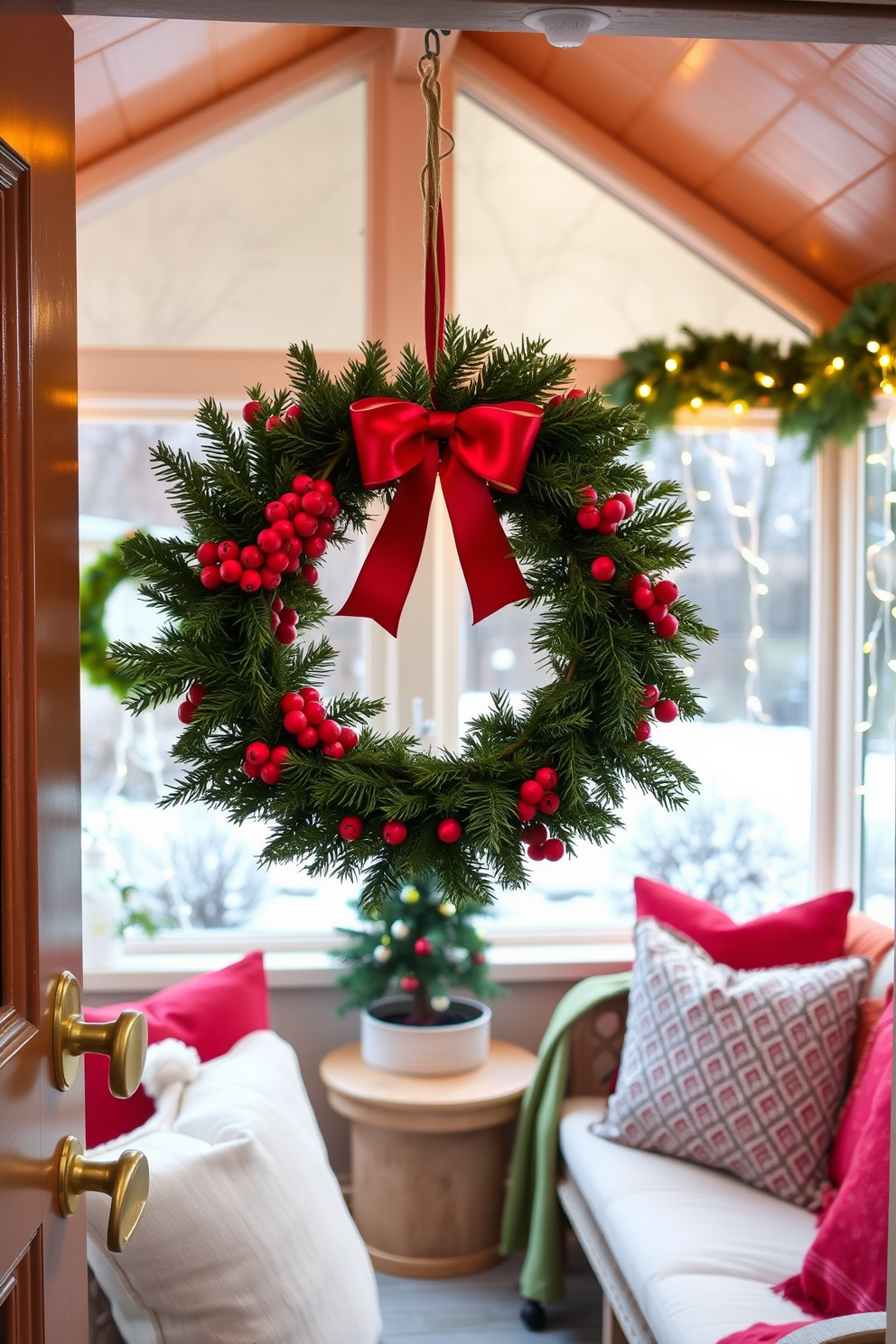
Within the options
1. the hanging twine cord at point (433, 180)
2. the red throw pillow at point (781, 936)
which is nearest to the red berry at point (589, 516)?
the hanging twine cord at point (433, 180)

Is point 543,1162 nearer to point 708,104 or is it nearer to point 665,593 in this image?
point 665,593

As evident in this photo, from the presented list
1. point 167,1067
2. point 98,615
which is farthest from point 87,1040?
point 98,615

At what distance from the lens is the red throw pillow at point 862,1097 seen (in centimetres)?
217

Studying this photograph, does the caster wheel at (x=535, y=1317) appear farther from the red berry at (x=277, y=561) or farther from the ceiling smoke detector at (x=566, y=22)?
the ceiling smoke detector at (x=566, y=22)

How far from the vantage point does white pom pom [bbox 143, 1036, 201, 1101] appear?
1.90 m

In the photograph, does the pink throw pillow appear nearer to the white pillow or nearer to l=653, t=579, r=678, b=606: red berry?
the white pillow

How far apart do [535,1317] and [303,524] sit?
84.3 inches

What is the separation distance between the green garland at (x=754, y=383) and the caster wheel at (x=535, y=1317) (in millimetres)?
2052

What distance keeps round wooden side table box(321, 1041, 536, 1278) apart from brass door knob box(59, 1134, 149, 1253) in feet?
5.64

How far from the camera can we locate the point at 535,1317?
2639mm

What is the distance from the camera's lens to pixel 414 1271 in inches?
111

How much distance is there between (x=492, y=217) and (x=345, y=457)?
7.30 ft

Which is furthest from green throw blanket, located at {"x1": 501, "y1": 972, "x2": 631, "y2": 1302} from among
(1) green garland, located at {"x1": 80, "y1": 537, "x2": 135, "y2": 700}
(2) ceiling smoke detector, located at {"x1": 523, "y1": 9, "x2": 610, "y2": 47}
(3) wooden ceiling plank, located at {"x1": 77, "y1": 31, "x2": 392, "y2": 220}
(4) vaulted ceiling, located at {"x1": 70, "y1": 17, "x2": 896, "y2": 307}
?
(3) wooden ceiling plank, located at {"x1": 77, "y1": 31, "x2": 392, "y2": 220}

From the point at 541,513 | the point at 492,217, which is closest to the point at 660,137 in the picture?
the point at 492,217
